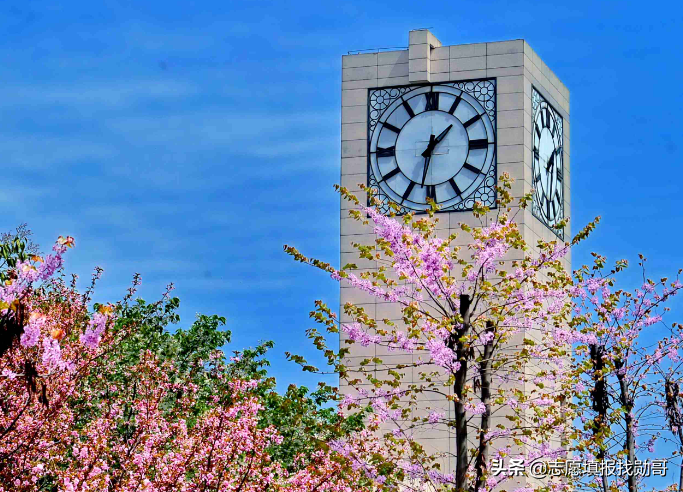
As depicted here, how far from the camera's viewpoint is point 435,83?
36.8 metres

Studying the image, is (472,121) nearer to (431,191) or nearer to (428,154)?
(428,154)

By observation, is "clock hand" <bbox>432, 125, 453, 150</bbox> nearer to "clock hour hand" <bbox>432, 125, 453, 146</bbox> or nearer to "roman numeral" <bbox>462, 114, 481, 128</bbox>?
"clock hour hand" <bbox>432, 125, 453, 146</bbox>

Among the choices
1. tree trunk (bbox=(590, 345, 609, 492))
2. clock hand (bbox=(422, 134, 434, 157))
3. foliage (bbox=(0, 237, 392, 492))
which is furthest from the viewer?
clock hand (bbox=(422, 134, 434, 157))

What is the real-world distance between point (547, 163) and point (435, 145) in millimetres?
4256

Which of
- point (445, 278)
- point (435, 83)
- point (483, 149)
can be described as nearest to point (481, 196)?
point (483, 149)

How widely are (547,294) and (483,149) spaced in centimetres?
1843

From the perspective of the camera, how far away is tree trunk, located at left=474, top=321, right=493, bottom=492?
1677 cm

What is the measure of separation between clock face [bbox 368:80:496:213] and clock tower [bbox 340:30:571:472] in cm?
3

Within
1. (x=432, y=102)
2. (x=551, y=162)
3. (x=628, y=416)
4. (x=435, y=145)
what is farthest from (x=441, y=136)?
(x=628, y=416)

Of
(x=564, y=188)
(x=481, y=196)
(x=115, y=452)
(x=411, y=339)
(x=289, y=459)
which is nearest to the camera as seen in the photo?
(x=411, y=339)

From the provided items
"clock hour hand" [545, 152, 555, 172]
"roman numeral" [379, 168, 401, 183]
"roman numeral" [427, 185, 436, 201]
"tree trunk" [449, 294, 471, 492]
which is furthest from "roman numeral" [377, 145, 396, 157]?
"tree trunk" [449, 294, 471, 492]

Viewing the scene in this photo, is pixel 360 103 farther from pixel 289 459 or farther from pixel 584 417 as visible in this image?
pixel 584 417

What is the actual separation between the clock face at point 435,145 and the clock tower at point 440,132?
0.03 m

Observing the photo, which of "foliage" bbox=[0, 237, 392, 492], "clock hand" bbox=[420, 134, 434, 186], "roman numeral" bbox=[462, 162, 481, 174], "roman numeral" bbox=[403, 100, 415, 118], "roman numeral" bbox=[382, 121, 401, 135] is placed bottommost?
"foliage" bbox=[0, 237, 392, 492]
